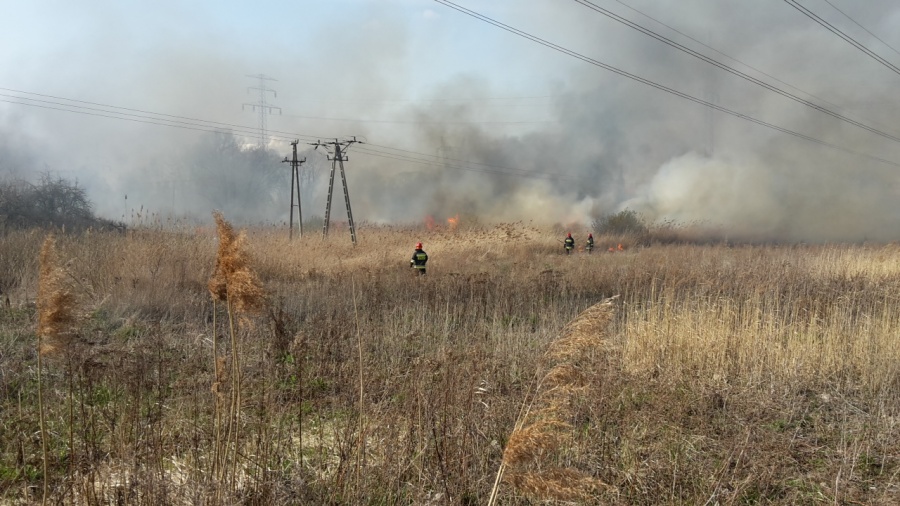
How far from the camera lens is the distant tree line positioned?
68.4 ft

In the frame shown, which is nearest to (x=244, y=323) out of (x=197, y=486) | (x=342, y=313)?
(x=197, y=486)

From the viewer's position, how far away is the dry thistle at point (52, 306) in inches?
80.2

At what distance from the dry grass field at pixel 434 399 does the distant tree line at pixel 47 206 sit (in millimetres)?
13862

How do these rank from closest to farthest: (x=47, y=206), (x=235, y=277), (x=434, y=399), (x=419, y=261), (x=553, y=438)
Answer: (x=553, y=438) → (x=235, y=277) → (x=434, y=399) → (x=419, y=261) → (x=47, y=206)

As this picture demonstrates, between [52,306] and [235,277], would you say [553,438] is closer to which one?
[235,277]

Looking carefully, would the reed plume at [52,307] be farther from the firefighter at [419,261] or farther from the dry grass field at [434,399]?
the firefighter at [419,261]

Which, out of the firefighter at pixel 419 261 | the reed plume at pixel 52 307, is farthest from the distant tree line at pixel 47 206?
the reed plume at pixel 52 307

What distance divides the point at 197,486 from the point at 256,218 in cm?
5001

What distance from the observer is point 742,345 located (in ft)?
19.0

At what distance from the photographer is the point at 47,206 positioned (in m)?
22.8

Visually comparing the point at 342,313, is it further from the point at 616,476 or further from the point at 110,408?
the point at 616,476

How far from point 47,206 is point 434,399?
24.2 meters

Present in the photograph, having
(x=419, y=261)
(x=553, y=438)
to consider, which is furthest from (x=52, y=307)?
(x=419, y=261)

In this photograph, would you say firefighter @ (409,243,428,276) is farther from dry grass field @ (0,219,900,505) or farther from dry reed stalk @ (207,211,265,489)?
dry reed stalk @ (207,211,265,489)
